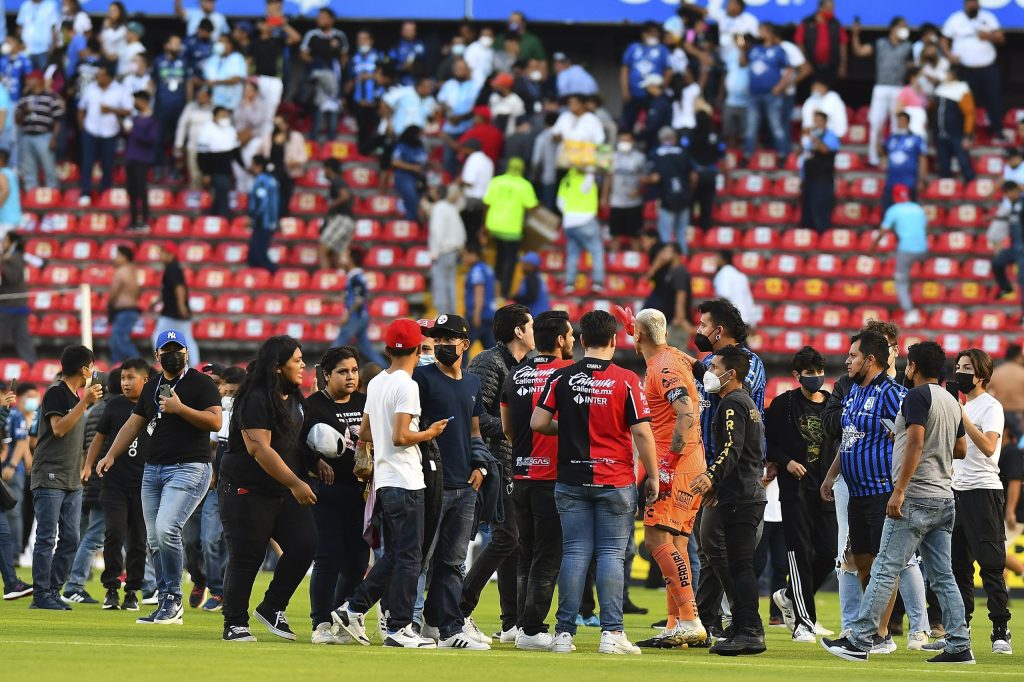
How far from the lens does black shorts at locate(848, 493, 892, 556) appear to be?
10.7 m

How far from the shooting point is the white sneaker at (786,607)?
12.6m

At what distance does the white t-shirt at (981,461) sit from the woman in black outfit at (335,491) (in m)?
3.94

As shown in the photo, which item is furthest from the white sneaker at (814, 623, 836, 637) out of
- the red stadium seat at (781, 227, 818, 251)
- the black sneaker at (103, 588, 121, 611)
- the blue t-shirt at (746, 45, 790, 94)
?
the blue t-shirt at (746, 45, 790, 94)

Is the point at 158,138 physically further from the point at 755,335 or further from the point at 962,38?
the point at 962,38

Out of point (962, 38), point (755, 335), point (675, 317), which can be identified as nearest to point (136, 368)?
point (675, 317)

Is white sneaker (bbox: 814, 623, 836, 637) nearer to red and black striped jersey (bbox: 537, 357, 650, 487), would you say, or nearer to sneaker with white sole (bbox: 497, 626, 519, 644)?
sneaker with white sole (bbox: 497, 626, 519, 644)

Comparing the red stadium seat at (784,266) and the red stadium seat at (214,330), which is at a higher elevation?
the red stadium seat at (784,266)

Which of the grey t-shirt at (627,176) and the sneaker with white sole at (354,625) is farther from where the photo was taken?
the grey t-shirt at (627,176)

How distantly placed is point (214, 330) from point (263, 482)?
15224 millimetres

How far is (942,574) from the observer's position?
34.1 feet

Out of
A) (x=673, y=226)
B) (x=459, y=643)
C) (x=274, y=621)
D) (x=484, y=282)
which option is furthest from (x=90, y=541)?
(x=673, y=226)

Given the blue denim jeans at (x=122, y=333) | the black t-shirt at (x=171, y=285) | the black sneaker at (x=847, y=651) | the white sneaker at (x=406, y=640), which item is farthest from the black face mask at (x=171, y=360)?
the blue denim jeans at (x=122, y=333)

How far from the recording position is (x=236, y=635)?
34.0 ft

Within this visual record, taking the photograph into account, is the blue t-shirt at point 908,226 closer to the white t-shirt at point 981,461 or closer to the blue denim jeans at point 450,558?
the white t-shirt at point 981,461
